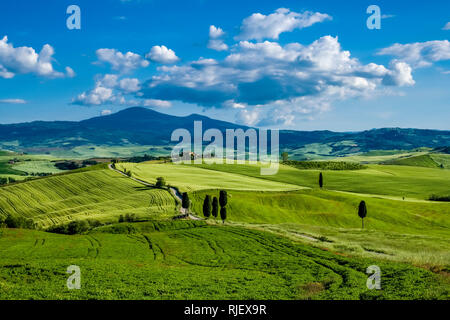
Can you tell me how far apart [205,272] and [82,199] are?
105429mm

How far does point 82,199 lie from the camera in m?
132

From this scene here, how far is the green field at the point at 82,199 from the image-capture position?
109125 mm

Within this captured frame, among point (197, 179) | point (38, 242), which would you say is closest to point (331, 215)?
point (197, 179)

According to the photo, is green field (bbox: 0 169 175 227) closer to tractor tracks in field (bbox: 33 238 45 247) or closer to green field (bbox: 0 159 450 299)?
green field (bbox: 0 159 450 299)

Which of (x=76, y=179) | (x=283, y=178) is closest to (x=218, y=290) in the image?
(x=76, y=179)

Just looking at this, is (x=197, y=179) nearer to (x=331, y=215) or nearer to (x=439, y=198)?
(x=331, y=215)

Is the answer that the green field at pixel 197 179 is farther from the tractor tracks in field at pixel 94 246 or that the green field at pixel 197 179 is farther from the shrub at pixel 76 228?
the tractor tracks in field at pixel 94 246

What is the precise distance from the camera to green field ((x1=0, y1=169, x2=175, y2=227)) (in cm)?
10912

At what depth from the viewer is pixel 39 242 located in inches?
2489

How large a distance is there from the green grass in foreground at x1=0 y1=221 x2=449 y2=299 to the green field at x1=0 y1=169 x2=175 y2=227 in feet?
144

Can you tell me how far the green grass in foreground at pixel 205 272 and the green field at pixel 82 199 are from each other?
4385 centimetres

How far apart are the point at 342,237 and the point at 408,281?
113 feet

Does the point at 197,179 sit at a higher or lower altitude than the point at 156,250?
higher
